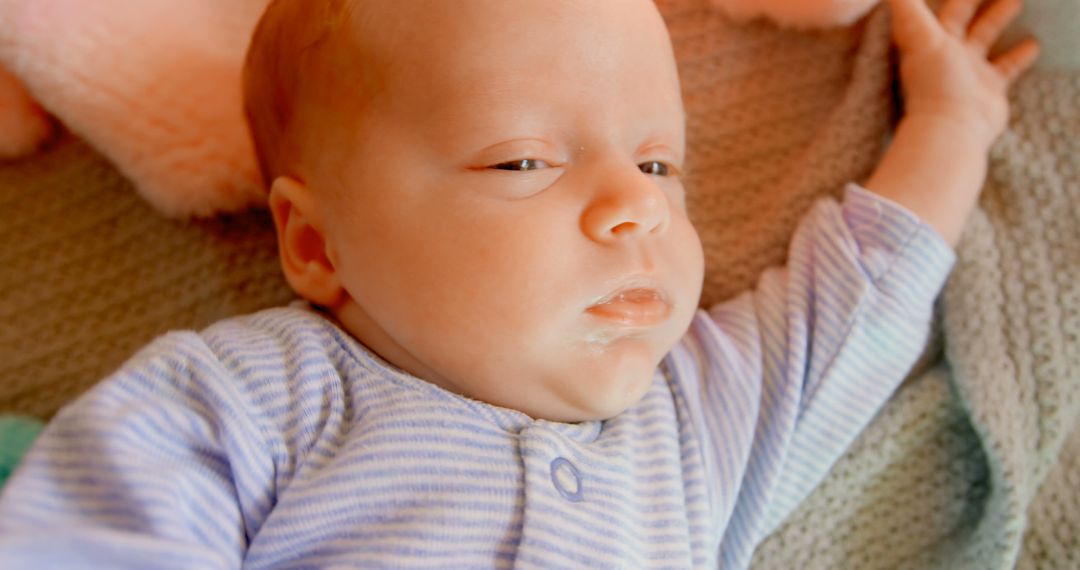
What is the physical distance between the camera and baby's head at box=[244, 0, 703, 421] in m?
0.85

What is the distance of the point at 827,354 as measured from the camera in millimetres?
1077

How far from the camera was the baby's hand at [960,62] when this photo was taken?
1.14 metres

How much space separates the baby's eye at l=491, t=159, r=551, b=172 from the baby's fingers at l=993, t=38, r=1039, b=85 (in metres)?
0.75

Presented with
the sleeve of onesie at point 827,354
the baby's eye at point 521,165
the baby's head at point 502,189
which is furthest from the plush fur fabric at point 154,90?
the sleeve of onesie at point 827,354

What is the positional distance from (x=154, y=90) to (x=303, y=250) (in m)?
0.34

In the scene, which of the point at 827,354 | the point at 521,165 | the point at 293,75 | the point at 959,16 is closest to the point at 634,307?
the point at 521,165

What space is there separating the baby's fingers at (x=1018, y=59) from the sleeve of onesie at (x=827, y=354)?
28 centimetres

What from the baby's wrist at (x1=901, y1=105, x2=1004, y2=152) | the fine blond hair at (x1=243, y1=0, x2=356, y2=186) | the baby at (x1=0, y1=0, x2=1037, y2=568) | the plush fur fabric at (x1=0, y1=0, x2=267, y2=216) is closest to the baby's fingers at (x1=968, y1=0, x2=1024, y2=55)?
the baby's wrist at (x1=901, y1=105, x2=1004, y2=152)

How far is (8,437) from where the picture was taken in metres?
1.03

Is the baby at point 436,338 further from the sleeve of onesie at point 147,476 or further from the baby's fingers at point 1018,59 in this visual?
the baby's fingers at point 1018,59

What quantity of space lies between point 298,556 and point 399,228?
13.8 inches

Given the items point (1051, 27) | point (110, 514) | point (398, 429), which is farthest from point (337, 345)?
point (1051, 27)

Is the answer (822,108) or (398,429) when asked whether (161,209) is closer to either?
(398,429)

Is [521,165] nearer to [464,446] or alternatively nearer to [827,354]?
[464,446]
